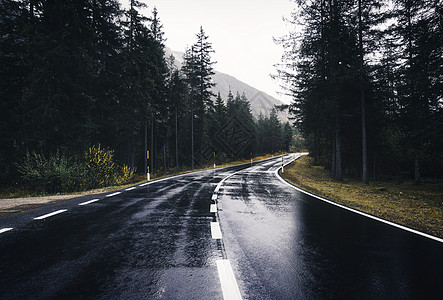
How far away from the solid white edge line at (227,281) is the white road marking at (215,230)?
3.66 feet

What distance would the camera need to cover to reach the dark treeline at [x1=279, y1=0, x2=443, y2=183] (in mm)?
11250

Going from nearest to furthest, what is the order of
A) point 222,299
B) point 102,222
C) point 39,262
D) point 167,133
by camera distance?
point 222,299
point 39,262
point 102,222
point 167,133

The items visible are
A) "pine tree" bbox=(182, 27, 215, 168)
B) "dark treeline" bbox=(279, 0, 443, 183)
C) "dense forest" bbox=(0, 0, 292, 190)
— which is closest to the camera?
"dark treeline" bbox=(279, 0, 443, 183)

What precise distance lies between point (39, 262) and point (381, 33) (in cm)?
2102

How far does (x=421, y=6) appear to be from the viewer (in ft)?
39.0

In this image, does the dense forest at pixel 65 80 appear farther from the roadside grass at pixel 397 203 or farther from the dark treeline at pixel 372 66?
the dark treeline at pixel 372 66

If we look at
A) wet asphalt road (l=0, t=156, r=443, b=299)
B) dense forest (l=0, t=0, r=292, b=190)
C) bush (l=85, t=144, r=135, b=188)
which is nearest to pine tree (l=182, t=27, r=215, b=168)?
dense forest (l=0, t=0, r=292, b=190)

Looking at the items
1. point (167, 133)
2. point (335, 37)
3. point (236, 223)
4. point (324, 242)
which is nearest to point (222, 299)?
point (324, 242)

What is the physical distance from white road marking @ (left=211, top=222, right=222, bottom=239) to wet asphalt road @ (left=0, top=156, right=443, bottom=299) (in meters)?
0.14

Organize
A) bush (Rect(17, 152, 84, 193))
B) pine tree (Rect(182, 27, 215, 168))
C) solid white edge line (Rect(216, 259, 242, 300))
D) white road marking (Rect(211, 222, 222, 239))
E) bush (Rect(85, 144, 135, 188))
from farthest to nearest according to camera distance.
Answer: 1. pine tree (Rect(182, 27, 215, 168))
2. bush (Rect(85, 144, 135, 188))
3. bush (Rect(17, 152, 84, 193))
4. white road marking (Rect(211, 222, 222, 239))
5. solid white edge line (Rect(216, 259, 242, 300))

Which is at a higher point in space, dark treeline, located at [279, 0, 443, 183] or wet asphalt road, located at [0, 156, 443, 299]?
dark treeline, located at [279, 0, 443, 183]

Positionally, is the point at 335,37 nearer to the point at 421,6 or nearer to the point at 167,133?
the point at 421,6

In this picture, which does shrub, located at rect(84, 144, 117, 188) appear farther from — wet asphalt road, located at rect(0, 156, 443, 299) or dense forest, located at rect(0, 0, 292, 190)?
wet asphalt road, located at rect(0, 156, 443, 299)

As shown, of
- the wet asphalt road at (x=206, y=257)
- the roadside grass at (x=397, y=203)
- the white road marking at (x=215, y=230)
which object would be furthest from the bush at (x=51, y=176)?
the roadside grass at (x=397, y=203)
